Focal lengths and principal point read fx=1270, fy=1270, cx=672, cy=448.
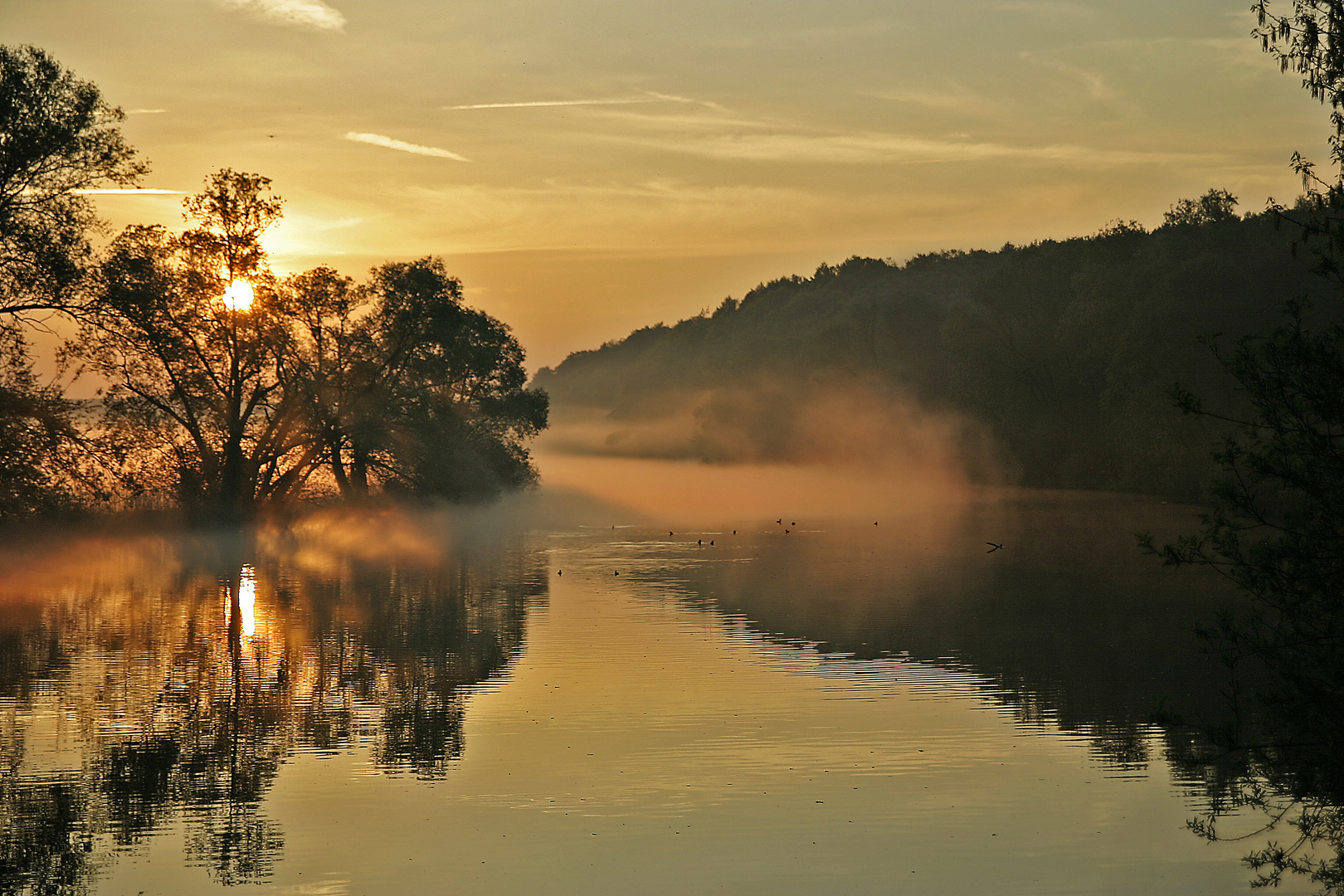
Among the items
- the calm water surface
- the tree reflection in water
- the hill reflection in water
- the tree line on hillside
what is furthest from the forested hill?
the tree line on hillside

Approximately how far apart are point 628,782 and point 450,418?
4254 cm

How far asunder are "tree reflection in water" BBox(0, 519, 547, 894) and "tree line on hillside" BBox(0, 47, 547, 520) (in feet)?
14.5

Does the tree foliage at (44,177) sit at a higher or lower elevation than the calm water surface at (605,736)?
higher

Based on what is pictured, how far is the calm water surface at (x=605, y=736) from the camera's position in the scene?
38.0 ft

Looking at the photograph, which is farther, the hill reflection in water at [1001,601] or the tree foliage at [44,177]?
the tree foliage at [44,177]

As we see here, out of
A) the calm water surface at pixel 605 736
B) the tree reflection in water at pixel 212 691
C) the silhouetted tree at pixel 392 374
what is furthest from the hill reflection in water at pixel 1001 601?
the silhouetted tree at pixel 392 374

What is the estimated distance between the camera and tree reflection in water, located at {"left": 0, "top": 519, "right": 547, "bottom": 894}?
12656mm

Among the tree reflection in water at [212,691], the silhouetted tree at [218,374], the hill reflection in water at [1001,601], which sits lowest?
the tree reflection in water at [212,691]

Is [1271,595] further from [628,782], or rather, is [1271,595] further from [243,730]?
[243,730]

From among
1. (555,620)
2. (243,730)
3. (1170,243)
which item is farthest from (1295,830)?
(1170,243)

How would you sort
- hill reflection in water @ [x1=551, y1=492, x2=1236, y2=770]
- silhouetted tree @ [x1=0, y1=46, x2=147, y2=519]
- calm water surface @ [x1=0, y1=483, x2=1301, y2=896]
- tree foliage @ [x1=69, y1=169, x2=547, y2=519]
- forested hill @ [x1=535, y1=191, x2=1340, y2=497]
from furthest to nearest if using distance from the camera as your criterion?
1. forested hill @ [x1=535, y1=191, x2=1340, y2=497]
2. tree foliage @ [x1=69, y1=169, x2=547, y2=519]
3. silhouetted tree @ [x1=0, y1=46, x2=147, y2=519]
4. hill reflection in water @ [x1=551, y1=492, x2=1236, y2=770]
5. calm water surface @ [x1=0, y1=483, x2=1301, y2=896]

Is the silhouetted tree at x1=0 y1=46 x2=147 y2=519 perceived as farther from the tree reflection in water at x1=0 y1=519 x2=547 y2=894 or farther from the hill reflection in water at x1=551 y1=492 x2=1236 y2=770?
the hill reflection in water at x1=551 y1=492 x2=1236 y2=770

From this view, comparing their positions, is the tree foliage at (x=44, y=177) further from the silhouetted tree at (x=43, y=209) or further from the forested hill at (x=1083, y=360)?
the forested hill at (x=1083, y=360)

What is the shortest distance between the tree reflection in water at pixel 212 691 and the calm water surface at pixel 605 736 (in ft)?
0.25
